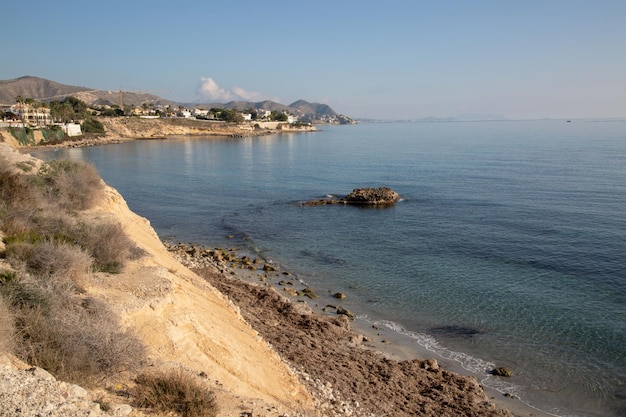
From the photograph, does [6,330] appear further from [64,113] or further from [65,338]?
[64,113]

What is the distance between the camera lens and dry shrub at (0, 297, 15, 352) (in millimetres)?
7027

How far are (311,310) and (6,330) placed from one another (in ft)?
41.8

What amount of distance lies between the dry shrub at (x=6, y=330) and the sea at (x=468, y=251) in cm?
1227

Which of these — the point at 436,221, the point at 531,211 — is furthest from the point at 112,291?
the point at 531,211

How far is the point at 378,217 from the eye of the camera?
37.2 m

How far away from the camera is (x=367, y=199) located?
4247cm

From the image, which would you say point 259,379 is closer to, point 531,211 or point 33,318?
point 33,318

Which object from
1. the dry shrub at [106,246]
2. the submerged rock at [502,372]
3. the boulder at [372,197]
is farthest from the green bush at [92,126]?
the submerged rock at [502,372]

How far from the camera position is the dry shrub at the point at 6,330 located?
7027 millimetres

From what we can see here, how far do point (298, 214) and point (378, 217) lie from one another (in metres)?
6.38

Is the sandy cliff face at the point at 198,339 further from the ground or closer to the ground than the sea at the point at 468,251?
further from the ground

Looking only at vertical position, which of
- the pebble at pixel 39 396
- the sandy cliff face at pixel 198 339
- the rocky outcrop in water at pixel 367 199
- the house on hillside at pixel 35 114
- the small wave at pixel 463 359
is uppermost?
the house on hillside at pixel 35 114

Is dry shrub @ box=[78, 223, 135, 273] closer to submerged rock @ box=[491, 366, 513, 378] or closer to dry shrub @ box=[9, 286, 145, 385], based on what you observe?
dry shrub @ box=[9, 286, 145, 385]

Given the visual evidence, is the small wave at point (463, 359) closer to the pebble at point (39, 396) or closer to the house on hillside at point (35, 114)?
the pebble at point (39, 396)
